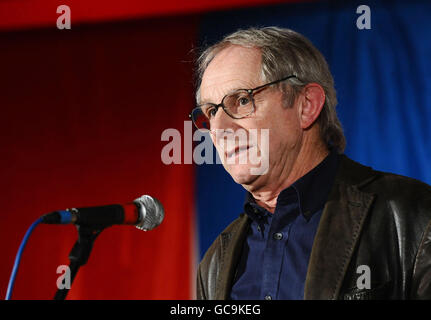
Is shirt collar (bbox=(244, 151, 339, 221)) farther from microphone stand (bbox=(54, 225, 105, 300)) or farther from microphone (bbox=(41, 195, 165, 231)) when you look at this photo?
microphone stand (bbox=(54, 225, 105, 300))

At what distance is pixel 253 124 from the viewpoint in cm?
187

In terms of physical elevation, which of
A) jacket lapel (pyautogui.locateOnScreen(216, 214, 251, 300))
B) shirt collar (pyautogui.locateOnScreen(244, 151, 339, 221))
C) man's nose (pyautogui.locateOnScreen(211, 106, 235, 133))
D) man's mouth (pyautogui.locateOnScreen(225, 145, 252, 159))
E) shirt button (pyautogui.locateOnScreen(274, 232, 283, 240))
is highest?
man's nose (pyautogui.locateOnScreen(211, 106, 235, 133))

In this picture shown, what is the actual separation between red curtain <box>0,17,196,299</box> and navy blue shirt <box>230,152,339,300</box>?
3.93 ft

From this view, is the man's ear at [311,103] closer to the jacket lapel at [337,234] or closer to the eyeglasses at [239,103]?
the eyeglasses at [239,103]

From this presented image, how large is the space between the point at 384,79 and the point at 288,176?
1083 millimetres

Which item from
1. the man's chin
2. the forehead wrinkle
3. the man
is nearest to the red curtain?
the man

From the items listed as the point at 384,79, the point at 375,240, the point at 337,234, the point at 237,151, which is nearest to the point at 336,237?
the point at 337,234

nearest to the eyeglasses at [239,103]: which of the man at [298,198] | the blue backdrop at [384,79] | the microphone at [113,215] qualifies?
the man at [298,198]

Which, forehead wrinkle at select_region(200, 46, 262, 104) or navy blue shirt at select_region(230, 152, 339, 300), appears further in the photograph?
forehead wrinkle at select_region(200, 46, 262, 104)

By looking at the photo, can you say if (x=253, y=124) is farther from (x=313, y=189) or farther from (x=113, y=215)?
(x=113, y=215)

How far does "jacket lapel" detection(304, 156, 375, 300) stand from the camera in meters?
1.58
